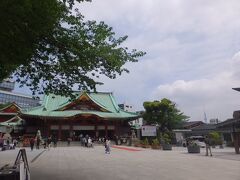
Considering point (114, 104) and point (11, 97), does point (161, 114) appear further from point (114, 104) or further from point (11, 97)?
point (11, 97)

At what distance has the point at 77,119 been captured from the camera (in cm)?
4784

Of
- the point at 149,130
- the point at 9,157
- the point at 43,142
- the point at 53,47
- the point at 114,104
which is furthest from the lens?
the point at 114,104

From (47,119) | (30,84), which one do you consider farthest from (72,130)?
(30,84)

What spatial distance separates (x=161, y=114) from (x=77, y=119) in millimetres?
13817

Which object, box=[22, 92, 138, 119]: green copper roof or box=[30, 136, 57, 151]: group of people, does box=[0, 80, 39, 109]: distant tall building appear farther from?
box=[30, 136, 57, 151]: group of people

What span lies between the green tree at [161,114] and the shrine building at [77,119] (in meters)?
2.76

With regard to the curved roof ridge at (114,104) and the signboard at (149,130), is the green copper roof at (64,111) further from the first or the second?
the signboard at (149,130)

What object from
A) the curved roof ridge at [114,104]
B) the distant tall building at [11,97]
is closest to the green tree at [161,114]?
the curved roof ridge at [114,104]

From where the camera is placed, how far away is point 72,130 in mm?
47875

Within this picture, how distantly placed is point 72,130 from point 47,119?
14.3ft

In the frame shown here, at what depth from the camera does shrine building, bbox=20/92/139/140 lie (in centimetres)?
4622

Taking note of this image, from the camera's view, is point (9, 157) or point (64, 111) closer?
point (9, 157)

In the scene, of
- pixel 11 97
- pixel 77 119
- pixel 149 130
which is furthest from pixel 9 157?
pixel 11 97

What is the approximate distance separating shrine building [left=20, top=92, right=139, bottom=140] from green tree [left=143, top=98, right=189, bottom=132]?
9.04ft
